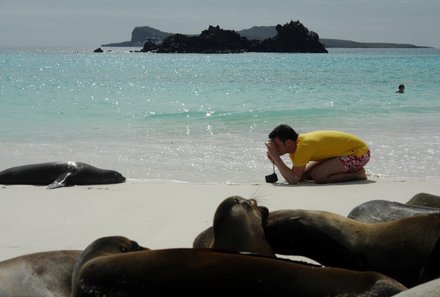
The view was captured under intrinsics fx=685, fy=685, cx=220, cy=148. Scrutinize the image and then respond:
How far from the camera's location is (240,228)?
350 cm

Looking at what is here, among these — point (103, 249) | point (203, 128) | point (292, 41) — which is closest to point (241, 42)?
point (292, 41)

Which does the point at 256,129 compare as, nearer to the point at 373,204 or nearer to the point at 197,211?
the point at 197,211

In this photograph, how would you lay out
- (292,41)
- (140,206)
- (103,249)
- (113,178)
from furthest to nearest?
(292,41), (113,178), (140,206), (103,249)

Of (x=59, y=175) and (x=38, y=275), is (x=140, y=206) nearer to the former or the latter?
(x=59, y=175)

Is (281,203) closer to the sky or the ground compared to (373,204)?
closer to the ground

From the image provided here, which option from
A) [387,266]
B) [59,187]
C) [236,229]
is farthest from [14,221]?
[387,266]

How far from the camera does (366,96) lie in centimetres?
2662

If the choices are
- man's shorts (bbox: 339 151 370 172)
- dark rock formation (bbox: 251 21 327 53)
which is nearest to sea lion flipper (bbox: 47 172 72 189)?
man's shorts (bbox: 339 151 370 172)

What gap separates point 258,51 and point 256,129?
121840 mm

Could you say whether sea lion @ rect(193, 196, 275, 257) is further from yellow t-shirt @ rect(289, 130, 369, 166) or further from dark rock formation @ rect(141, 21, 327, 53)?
dark rock formation @ rect(141, 21, 327, 53)

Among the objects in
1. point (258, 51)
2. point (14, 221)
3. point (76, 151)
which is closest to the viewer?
point (14, 221)

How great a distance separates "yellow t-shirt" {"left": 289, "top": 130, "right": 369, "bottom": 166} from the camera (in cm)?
834

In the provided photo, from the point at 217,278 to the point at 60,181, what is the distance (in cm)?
597

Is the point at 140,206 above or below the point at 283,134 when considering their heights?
below
